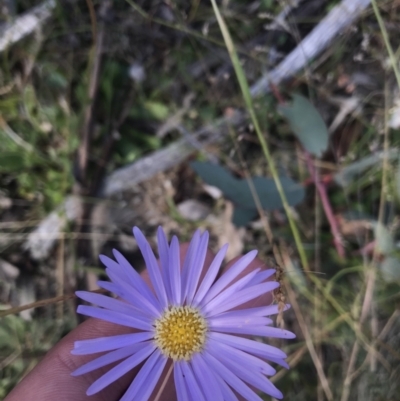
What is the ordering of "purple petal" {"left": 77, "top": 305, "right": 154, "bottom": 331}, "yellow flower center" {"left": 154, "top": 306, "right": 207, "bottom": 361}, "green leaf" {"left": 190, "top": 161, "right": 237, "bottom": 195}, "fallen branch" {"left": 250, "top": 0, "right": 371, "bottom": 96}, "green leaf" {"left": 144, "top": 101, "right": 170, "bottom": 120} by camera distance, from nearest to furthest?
"purple petal" {"left": 77, "top": 305, "right": 154, "bottom": 331}, "yellow flower center" {"left": 154, "top": 306, "right": 207, "bottom": 361}, "green leaf" {"left": 190, "top": 161, "right": 237, "bottom": 195}, "fallen branch" {"left": 250, "top": 0, "right": 371, "bottom": 96}, "green leaf" {"left": 144, "top": 101, "right": 170, "bottom": 120}

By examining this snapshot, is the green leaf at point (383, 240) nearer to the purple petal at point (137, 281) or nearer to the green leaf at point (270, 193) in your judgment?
the green leaf at point (270, 193)

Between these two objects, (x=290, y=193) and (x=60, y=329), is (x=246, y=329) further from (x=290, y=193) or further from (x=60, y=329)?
(x=60, y=329)

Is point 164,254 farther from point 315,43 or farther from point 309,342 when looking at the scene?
point 315,43

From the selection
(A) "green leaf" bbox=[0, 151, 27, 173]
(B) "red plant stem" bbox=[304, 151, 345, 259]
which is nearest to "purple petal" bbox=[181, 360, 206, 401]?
(B) "red plant stem" bbox=[304, 151, 345, 259]

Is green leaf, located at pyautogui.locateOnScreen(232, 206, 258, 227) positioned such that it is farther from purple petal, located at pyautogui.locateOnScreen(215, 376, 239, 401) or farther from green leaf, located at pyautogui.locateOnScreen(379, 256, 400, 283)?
purple petal, located at pyautogui.locateOnScreen(215, 376, 239, 401)

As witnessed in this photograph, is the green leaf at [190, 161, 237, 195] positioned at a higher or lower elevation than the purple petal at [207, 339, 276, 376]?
higher

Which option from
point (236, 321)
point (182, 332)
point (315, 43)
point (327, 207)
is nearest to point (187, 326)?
point (182, 332)
